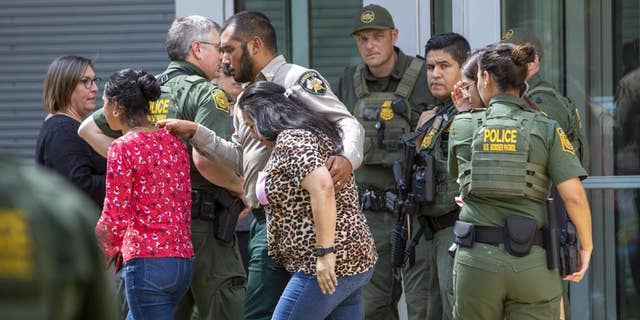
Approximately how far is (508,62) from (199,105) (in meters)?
1.43

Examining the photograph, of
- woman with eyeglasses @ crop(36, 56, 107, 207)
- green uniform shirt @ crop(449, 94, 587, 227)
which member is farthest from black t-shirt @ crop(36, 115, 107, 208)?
green uniform shirt @ crop(449, 94, 587, 227)

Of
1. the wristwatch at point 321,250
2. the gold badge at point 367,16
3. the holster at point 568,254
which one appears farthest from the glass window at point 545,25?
the wristwatch at point 321,250

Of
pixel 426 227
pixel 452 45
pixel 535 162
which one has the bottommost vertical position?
pixel 426 227

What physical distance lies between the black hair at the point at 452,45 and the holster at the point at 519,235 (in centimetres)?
150

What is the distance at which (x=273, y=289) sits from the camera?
436 cm

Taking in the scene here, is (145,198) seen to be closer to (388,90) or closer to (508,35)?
(388,90)

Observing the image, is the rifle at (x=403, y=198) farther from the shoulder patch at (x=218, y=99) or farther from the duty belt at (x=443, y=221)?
the shoulder patch at (x=218, y=99)

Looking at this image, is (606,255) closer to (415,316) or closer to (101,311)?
(415,316)

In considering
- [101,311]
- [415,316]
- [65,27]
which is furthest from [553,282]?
[65,27]

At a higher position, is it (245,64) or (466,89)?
(245,64)

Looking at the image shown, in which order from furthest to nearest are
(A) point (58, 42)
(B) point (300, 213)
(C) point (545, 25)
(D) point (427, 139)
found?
(A) point (58, 42) < (C) point (545, 25) < (D) point (427, 139) < (B) point (300, 213)

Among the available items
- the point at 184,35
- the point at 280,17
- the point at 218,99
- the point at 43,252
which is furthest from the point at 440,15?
the point at 43,252

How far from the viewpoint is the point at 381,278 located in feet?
18.5

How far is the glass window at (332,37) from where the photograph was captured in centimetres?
654
